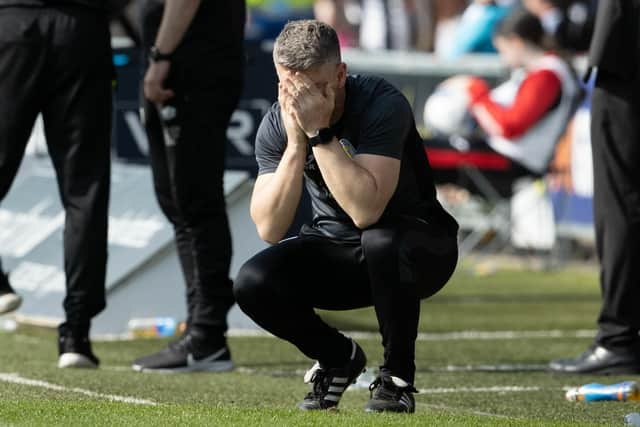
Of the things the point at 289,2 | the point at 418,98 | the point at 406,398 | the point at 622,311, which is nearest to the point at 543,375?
the point at 622,311

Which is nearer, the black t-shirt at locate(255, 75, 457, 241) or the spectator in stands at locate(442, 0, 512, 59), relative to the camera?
the black t-shirt at locate(255, 75, 457, 241)

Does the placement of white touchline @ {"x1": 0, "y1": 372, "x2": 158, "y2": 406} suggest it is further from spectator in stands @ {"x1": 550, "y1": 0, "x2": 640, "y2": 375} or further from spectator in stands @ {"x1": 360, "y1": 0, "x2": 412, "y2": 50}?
spectator in stands @ {"x1": 360, "y1": 0, "x2": 412, "y2": 50}

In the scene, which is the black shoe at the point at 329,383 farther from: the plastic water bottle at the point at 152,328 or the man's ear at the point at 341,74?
the plastic water bottle at the point at 152,328

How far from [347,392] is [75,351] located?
1.35 m

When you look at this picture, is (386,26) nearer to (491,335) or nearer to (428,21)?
(428,21)

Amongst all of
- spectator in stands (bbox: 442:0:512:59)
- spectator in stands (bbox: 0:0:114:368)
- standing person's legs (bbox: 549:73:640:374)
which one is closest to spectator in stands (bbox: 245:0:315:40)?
spectator in stands (bbox: 442:0:512:59)

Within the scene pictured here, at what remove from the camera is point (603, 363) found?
7168 millimetres

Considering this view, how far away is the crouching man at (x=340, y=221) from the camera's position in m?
5.24

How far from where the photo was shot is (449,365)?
754 centimetres

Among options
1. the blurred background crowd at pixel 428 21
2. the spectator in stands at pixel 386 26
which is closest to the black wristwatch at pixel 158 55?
the blurred background crowd at pixel 428 21

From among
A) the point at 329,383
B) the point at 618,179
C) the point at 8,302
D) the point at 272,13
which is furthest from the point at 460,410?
the point at 272,13

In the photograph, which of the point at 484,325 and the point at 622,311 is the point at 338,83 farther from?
the point at 484,325

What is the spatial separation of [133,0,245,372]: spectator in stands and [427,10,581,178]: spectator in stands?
5.19 metres

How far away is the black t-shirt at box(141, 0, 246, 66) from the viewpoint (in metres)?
7.07
